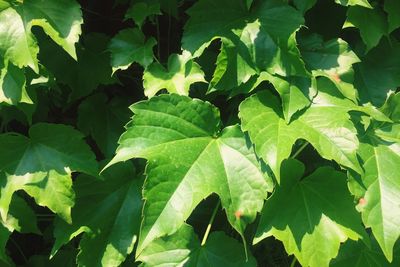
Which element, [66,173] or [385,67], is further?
[385,67]

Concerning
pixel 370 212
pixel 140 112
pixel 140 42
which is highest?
pixel 140 42

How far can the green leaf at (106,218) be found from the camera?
4.83ft

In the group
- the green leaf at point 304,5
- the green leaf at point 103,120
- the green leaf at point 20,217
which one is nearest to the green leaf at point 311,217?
the green leaf at point 304,5

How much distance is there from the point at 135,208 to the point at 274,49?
613 millimetres

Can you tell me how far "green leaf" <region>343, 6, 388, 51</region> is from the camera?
1.46 m

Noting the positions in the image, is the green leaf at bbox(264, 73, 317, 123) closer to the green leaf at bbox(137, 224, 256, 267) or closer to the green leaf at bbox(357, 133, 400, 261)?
the green leaf at bbox(357, 133, 400, 261)

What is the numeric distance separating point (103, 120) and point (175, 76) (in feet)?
1.16

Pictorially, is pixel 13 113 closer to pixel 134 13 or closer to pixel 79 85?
pixel 79 85

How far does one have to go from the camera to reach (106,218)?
151 cm

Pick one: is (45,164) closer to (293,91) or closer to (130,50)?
(130,50)

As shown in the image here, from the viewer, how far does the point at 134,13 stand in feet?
5.03

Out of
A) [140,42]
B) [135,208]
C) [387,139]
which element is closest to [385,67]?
[387,139]

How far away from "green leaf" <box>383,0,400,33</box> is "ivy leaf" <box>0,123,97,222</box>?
3.10 ft

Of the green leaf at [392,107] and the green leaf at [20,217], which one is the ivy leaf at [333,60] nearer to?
the green leaf at [392,107]
